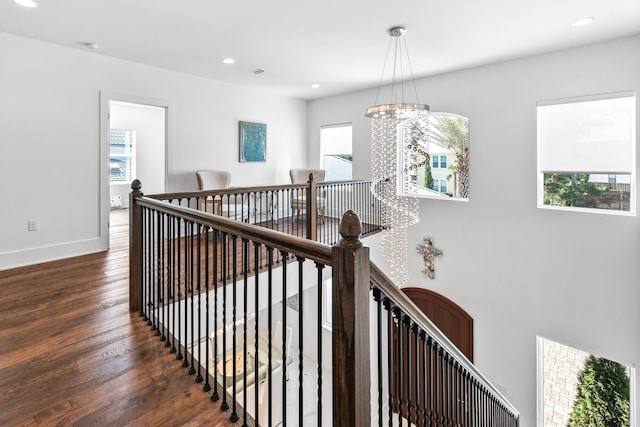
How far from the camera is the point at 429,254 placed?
574cm

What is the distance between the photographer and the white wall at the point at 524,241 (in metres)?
3.96

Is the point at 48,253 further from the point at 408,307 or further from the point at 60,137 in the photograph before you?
the point at 408,307

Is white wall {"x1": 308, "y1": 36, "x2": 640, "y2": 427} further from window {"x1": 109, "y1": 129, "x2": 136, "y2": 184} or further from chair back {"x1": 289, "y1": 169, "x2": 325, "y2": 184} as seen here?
window {"x1": 109, "y1": 129, "x2": 136, "y2": 184}

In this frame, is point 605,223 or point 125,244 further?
point 125,244

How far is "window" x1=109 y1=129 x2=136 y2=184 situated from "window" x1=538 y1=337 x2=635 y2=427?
898 centimetres

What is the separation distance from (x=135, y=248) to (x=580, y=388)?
5805 millimetres

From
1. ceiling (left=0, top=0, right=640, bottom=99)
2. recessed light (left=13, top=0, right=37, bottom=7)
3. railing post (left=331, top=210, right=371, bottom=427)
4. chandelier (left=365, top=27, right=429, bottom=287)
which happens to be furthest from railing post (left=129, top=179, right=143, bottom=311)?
chandelier (left=365, top=27, right=429, bottom=287)

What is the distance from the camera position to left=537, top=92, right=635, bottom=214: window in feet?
12.9

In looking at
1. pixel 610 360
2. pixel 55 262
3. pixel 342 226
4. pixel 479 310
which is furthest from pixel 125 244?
pixel 610 360

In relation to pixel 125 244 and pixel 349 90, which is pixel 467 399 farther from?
pixel 349 90

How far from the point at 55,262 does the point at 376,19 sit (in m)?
4.55

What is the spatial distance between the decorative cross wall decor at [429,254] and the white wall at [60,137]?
4.06m

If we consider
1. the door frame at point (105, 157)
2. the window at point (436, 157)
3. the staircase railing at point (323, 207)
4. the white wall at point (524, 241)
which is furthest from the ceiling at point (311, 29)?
the staircase railing at point (323, 207)

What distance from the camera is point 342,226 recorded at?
102 cm
